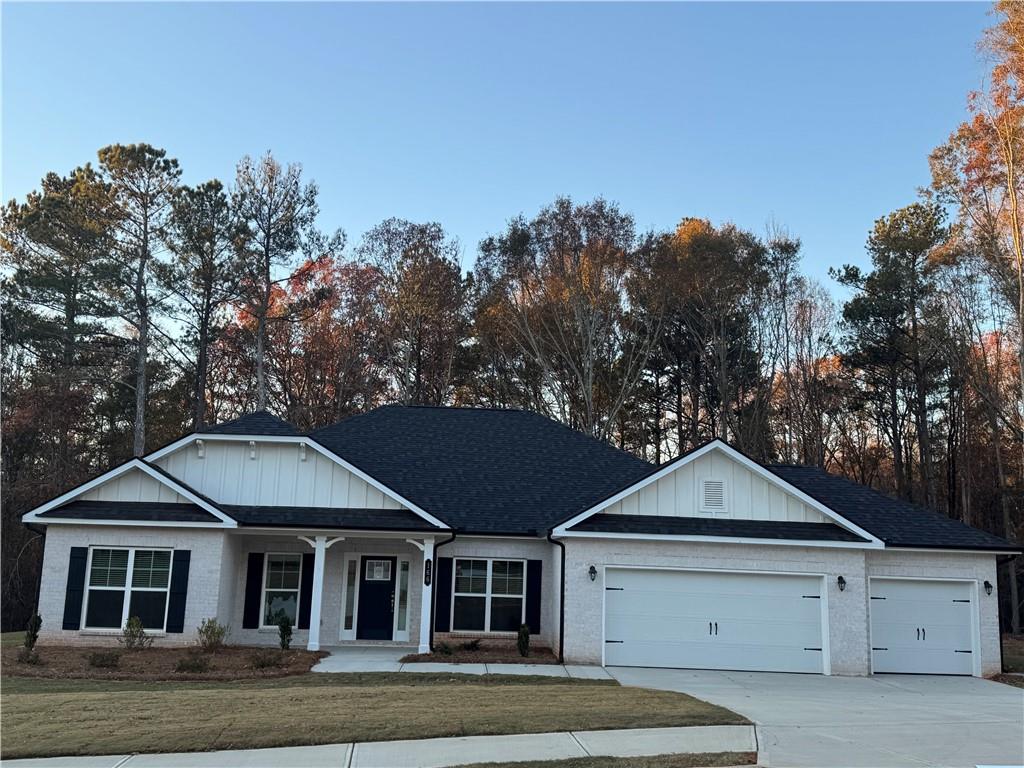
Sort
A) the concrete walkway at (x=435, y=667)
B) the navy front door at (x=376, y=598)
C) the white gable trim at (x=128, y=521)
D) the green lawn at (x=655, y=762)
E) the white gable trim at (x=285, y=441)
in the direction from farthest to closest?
the navy front door at (x=376, y=598) < the white gable trim at (x=285, y=441) < the white gable trim at (x=128, y=521) < the concrete walkway at (x=435, y=667) < the green lawn at (x=655, y=762)

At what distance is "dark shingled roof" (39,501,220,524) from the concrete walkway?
385cm

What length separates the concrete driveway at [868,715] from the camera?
8727 millimetres

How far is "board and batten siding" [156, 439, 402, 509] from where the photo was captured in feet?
59.3

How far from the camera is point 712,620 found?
16484 mm

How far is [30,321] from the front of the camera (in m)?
31.7

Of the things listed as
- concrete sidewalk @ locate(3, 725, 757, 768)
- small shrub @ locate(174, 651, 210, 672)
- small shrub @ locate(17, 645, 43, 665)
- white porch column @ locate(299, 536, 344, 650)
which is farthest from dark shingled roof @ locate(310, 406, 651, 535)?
concrete sidewalk @ locate(3, 725, 757, 768)

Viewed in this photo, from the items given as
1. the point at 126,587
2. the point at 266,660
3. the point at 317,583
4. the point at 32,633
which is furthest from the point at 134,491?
the point at 266,660

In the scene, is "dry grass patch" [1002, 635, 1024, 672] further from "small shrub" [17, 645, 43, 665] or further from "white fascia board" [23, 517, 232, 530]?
"small shrub" [17, 645, 43, 665]

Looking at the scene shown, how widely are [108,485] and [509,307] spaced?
19.5 metres

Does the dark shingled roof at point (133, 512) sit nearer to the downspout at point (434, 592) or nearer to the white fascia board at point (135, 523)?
the white fascia board at point (135, 523)

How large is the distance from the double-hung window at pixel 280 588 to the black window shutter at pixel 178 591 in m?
2.00

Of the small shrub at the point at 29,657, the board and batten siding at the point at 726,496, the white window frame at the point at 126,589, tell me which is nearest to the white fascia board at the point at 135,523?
the white window frame at the point at 126,589

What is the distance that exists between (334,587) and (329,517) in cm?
186

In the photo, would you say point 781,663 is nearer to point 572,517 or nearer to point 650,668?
point 650,668
